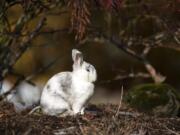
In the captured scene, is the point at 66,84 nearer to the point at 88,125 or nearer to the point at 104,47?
the point at 88,125

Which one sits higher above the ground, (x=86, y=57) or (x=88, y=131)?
(x=88, y=131)

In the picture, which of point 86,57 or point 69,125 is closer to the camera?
point 69,125

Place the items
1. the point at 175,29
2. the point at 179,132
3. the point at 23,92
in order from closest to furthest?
the point at 179,132 < the point at 175,29 < the point at 23,92

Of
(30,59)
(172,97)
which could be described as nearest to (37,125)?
(172,97)

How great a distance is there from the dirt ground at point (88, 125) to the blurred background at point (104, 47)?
167 centimetres

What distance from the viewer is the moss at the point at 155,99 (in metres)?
5.71

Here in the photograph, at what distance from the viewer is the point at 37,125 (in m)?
4.33

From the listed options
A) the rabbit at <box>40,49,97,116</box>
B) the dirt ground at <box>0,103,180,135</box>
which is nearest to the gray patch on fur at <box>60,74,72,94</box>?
the rabbit at <box>40,49,97,116</box>

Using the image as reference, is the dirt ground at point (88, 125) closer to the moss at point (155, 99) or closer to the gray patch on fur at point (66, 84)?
the gray patch on fur at point (66, 84)

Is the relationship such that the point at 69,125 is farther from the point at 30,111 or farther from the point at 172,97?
the point at 172,97

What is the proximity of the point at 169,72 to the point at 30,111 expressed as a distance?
544 centimetres

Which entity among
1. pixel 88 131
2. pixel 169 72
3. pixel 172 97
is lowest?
pixel 169 72

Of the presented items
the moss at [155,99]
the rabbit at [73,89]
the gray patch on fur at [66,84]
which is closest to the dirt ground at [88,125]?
the rabbit at [73,89]

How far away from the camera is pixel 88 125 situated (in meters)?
4.38
